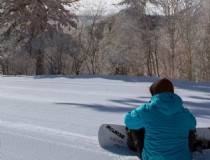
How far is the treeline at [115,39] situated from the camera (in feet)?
57.1

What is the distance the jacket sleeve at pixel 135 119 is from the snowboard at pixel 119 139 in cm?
54

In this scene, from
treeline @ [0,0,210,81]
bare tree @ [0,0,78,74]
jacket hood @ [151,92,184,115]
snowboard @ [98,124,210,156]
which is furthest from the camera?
bare tree @ [0,0,78,74]

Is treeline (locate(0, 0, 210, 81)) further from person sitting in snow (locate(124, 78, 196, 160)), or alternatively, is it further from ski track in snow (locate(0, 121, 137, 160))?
person sitting in snow (locate(124, 78, 196, 160))

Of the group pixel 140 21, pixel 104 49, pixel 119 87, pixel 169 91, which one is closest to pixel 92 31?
pixel 104 49

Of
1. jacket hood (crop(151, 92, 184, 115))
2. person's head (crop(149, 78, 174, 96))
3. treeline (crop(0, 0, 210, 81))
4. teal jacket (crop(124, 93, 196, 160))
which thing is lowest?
teal jacket (crop(124, 93, 196, 160))

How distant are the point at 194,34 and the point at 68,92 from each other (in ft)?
32.2

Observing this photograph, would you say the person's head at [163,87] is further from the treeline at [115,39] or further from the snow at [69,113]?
the treeline at [115,39]

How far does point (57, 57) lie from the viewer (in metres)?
22.4

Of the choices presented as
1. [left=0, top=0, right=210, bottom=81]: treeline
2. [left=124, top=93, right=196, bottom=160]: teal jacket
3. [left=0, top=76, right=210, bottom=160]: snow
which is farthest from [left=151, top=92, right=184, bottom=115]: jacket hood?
[left=0, top=0, right=210, bottom=81]: treeline

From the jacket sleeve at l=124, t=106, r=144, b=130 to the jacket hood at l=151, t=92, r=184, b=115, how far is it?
0.20 m

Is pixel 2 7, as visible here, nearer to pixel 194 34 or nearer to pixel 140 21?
pixel 140 21

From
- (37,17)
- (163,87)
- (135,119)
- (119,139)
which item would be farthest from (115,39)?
(163,87)

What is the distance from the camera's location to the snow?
13.2ft

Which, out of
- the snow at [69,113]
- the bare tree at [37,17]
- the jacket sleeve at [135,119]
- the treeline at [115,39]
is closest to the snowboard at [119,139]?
the snow at [69,113]
